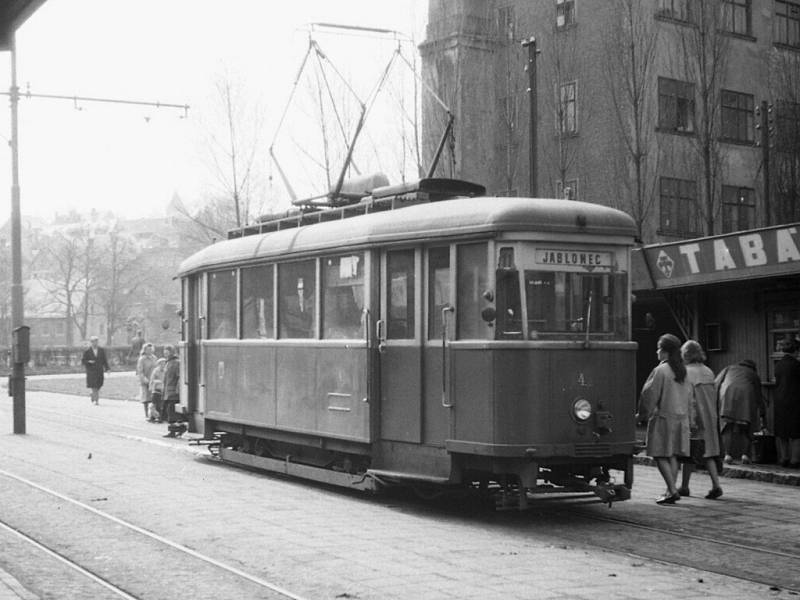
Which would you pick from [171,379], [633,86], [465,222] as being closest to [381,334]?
[465,222]

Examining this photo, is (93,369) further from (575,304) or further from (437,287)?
(575,304)

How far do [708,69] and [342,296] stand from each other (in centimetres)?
1952

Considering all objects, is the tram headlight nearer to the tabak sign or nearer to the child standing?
the tabak sign

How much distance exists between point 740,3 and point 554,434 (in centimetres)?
2812

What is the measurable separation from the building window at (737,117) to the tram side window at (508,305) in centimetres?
2570

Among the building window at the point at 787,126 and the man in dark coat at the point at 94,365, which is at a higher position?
the building window at the point at 787,126

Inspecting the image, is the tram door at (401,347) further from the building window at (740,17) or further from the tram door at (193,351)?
the building window at (740,17)

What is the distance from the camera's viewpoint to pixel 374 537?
10.6 m

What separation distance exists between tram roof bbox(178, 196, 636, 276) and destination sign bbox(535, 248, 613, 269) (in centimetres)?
19

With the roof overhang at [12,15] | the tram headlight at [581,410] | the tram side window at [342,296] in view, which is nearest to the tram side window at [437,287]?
the tram side window at [342,296]

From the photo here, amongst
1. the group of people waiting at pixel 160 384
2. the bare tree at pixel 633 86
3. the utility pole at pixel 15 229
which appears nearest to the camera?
the group of people waiting at pixel 160 384

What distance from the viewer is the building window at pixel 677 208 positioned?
110 feet

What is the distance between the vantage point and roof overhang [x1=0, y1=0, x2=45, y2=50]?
451cm

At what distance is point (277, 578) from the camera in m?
→ 8.68
